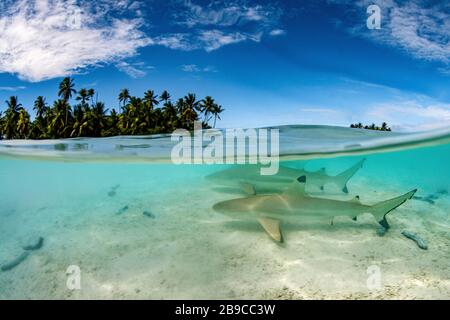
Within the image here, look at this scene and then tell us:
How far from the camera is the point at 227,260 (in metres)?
5.95

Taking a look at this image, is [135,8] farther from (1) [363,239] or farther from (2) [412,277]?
(2) [412,277]

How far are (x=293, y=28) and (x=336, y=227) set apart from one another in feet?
18.5

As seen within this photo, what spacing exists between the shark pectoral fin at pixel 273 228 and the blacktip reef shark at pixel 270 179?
3.24 metres

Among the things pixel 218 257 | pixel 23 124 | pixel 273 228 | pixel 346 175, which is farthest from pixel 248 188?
pixel 23 124

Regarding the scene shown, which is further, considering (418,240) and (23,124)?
(23,124)

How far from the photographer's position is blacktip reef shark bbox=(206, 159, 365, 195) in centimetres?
1026

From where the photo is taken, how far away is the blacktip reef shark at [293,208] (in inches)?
257

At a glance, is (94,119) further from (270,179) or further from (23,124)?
(270,179)

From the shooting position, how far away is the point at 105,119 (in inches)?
2258

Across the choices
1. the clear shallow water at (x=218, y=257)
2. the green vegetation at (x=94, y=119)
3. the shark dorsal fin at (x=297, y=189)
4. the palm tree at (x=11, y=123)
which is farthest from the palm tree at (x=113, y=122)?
the shark dorsal fin at (x=297, y=189)

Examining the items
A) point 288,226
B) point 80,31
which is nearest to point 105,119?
point 80,31

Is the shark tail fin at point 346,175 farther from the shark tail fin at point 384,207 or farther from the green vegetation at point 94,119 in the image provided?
the green vegetation at point 94,119

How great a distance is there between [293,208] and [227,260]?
1932 mm
